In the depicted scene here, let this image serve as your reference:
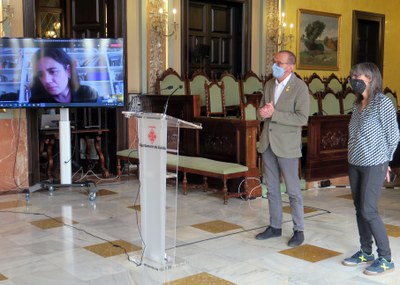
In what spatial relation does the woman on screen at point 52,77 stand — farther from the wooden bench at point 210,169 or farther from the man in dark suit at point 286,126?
the man in dark suit at point 286,126

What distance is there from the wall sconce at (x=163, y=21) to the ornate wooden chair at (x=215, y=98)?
46.8 inches

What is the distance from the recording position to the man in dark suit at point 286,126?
432cm

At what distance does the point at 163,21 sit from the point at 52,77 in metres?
2.58

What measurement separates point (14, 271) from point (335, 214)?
3238 mm

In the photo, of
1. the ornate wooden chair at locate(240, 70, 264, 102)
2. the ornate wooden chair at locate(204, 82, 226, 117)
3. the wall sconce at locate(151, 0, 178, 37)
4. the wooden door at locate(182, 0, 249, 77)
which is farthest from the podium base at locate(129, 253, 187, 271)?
the wooden door at locate(182, 0, 249, 77)

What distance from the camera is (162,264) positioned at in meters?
3.87

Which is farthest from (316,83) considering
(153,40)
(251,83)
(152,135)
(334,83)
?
(152,135)

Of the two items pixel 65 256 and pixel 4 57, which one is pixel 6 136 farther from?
pixel 65 256

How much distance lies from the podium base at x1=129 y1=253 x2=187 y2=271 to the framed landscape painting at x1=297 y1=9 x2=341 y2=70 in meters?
7.45

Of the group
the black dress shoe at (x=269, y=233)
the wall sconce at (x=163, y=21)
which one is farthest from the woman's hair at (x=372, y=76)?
the wall sconce at (x=163, y=21)

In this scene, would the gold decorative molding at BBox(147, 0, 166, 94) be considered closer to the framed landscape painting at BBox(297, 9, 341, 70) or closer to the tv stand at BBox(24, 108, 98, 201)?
the tv stand at BBox(24, 108, 98, 201)

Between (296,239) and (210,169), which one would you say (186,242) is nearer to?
(296,239)

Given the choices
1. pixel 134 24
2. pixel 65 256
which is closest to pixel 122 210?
pixel 65 256

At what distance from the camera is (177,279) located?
3.64m
